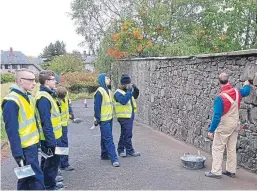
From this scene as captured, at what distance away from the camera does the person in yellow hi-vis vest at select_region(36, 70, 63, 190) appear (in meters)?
4.91

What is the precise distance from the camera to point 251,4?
14.1m

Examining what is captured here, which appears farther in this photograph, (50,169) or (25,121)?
(50,169)

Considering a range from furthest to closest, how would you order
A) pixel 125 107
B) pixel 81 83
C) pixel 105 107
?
1. pixel 81 83
2. pixel 125 107
3. pixel 105 107

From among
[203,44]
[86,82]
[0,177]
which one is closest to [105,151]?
[0,177]

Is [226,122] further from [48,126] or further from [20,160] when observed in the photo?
[20,160]

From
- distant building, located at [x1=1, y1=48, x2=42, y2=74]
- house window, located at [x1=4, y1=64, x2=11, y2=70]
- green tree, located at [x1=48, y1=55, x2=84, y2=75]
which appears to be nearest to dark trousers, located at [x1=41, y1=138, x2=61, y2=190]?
green tree, located at [x1=48, y1=55, x2=84, y2=75]

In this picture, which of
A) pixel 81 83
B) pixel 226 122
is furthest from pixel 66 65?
pixel 226 122

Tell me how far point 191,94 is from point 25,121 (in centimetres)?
556

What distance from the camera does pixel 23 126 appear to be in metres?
4.32

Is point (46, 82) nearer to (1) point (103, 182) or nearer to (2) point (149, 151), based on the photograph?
(1) point (103, 182)

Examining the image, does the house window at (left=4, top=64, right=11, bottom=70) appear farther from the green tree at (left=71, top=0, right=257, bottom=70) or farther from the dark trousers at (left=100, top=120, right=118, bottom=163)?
the dark trousers at (left=100, top=120, right=118, bottom=163)

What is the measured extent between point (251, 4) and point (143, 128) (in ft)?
23.8

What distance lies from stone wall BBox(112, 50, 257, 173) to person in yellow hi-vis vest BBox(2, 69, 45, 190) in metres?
4.14

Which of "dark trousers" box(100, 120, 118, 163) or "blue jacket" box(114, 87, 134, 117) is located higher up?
"blue jacket" box(114, 87, 134, 117)
